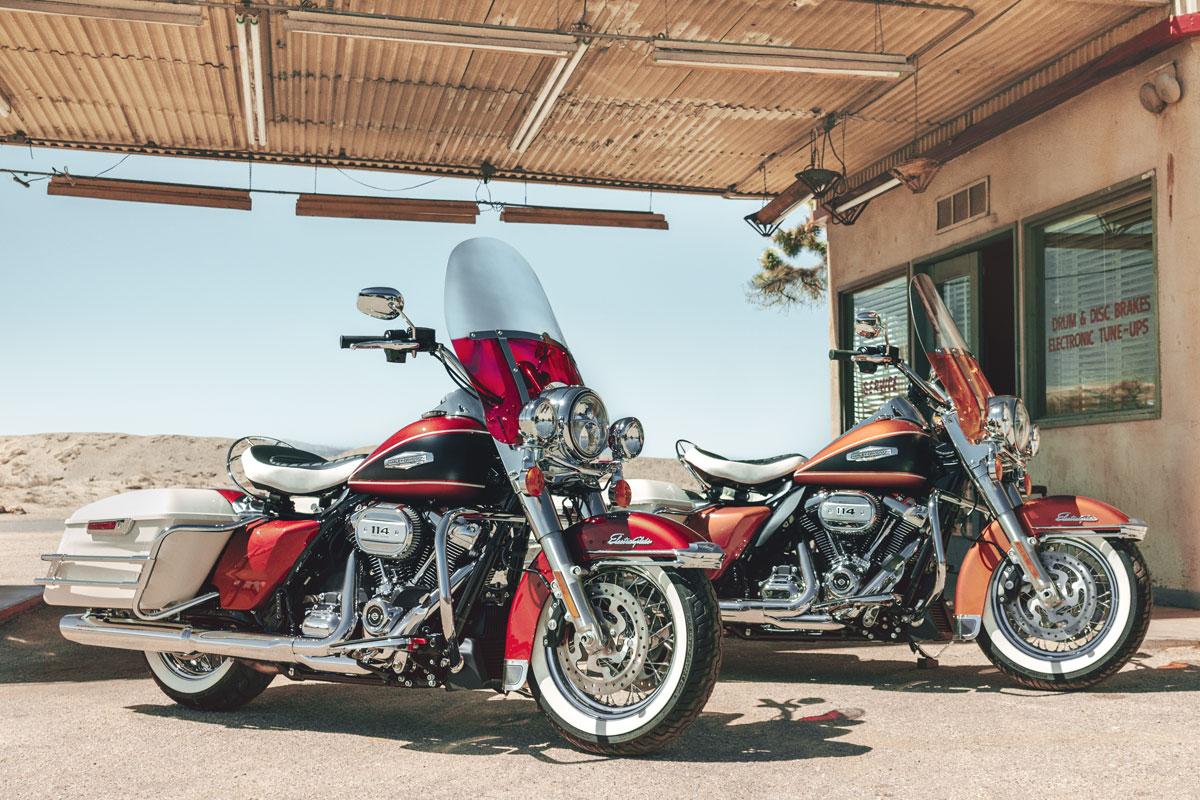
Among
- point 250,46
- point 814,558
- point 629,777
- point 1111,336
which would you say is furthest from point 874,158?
point 629,777

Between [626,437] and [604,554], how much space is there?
1.55 ft

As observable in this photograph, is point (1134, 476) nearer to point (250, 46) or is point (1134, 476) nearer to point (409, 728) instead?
point (409, 728)

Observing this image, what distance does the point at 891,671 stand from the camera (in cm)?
573

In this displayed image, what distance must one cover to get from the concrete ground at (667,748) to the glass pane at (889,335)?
252 inches

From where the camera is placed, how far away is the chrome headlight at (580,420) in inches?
154

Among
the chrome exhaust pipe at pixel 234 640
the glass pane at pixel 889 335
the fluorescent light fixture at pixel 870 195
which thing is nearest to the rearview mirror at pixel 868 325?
the chrome exhaust pipe at pixel 234 640

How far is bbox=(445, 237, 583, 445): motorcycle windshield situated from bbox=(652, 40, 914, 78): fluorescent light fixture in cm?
391

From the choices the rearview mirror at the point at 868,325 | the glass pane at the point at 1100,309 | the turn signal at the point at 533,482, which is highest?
the glass pane at the point at 1100,309

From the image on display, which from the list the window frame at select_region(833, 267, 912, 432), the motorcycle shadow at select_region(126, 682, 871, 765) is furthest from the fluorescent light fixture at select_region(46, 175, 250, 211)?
the motorcycle shadow at select_region(126, 682, 871, 765)

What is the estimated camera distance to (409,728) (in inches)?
173

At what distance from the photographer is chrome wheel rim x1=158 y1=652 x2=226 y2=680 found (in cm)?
476

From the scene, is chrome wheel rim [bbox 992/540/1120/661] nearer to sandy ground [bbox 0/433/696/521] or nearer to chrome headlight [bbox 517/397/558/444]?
chrome headlight [bbox 517/397/558/444]

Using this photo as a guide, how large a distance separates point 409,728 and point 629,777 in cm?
116

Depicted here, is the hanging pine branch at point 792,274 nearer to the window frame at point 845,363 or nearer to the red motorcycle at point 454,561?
the window frame at point 845,363
